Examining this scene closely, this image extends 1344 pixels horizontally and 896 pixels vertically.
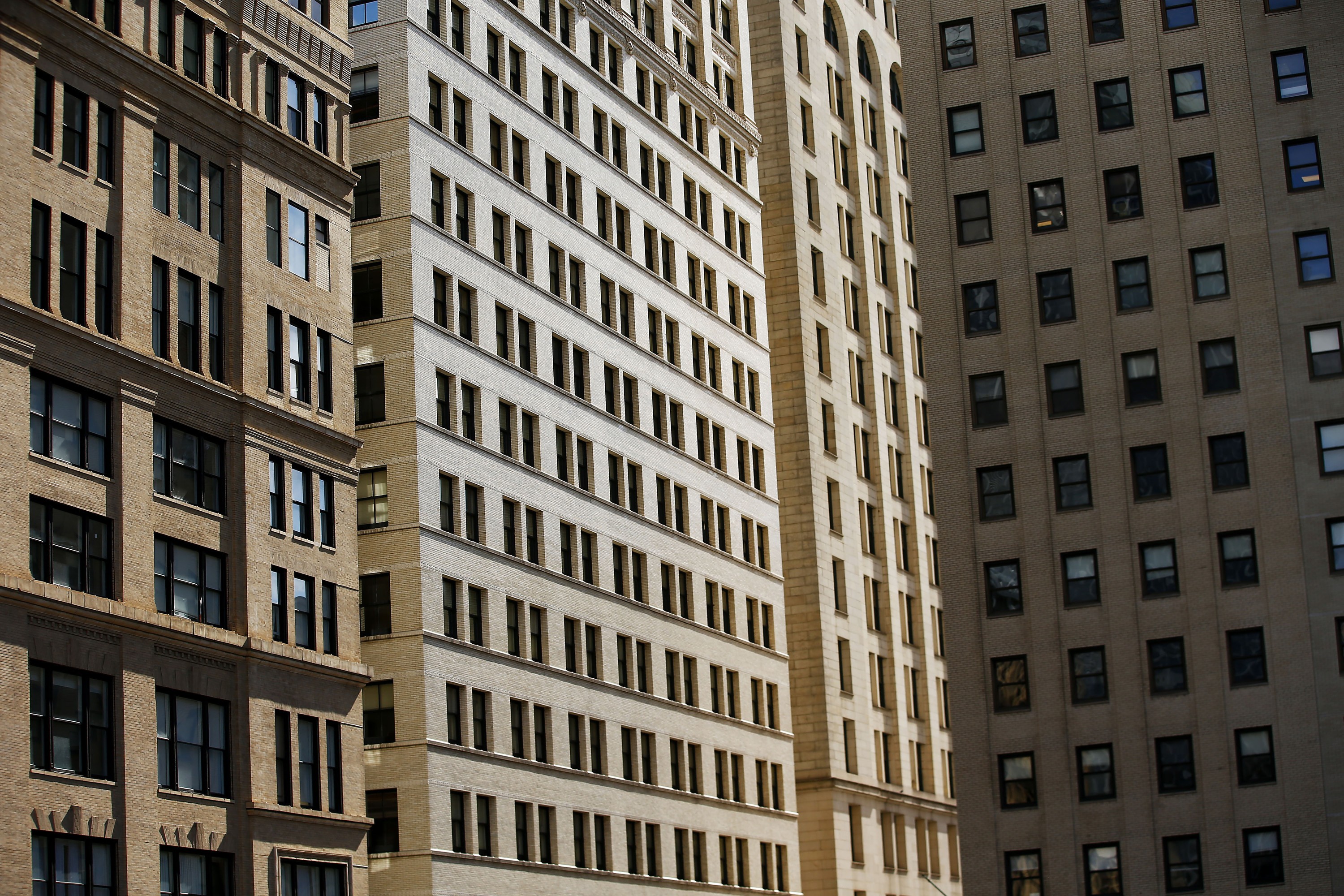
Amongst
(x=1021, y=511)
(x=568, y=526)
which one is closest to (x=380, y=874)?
(x=568, y=526)

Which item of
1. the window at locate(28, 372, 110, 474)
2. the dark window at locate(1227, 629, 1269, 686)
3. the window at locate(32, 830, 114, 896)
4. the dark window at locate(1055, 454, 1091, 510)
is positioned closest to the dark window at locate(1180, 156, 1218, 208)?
the dark window at locate(1055, 454, 1091, 510)

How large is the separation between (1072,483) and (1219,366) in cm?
584

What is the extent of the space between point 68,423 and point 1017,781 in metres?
30.0

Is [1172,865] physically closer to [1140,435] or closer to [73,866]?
[1140,435]

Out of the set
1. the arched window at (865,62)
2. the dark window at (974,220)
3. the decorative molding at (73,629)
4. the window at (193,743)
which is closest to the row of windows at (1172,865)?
the dark window at (974,220)

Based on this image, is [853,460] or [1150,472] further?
[853,460]

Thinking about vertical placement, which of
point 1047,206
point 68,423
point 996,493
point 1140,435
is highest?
point 1047,206

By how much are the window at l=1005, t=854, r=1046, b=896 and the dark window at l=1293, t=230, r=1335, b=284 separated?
19425 mm

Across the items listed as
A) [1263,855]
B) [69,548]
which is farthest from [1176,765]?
[69,548]

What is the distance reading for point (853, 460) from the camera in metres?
122

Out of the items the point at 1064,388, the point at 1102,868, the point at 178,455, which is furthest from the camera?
the point at 1064,388

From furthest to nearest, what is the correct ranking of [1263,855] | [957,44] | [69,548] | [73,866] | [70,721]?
1. [957,44]
2. [1263,855]
3. [69,548]
4. [70,721]
5. [73,866]

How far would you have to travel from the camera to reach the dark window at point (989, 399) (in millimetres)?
67375

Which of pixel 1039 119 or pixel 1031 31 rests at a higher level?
pixel 1031 31
